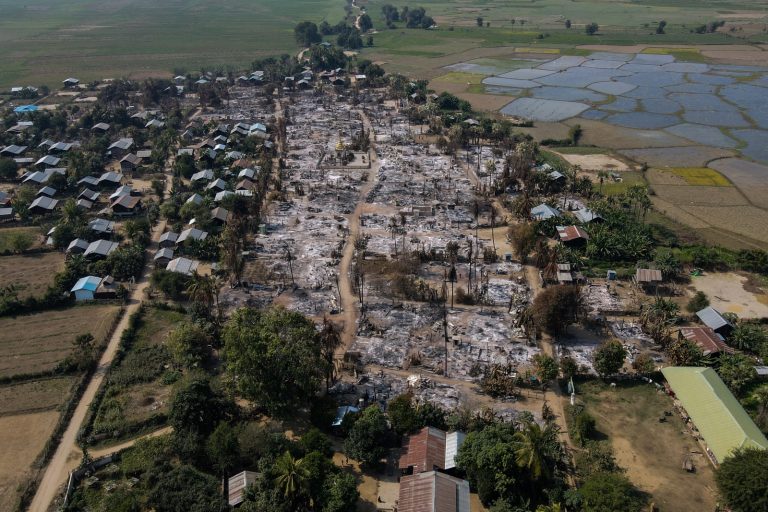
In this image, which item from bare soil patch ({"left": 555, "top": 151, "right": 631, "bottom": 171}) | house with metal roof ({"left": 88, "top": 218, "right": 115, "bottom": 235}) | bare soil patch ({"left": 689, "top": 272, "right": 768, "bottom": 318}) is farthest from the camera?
bare soil patch ({"left": 555, "top": 151, "right": 631, "bottom": 171})

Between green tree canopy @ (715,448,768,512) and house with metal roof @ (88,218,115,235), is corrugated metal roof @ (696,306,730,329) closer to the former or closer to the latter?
green tree canopy @ (715,448,768,512)

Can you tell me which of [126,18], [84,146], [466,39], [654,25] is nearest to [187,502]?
[84,146]

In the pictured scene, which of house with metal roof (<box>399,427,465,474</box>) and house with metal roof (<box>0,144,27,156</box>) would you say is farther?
house with metal roof (<box>0,144,27,156</box>)

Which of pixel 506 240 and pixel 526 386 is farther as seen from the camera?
pixel 506 240

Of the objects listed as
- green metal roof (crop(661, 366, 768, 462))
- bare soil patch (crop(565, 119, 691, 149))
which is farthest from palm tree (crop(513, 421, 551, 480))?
bare soil patch (crop(565, 119, 691, 149))

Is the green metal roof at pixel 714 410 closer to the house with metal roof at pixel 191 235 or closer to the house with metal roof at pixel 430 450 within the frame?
the house with metal roof at pixel 430 450

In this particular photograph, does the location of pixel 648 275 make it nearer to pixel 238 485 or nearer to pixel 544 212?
pixel 544 212

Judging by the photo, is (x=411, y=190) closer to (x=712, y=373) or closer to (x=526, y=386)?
(x=526, y=386)

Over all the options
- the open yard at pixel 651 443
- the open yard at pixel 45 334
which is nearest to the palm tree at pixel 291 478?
the open yard at pixel 651 443
